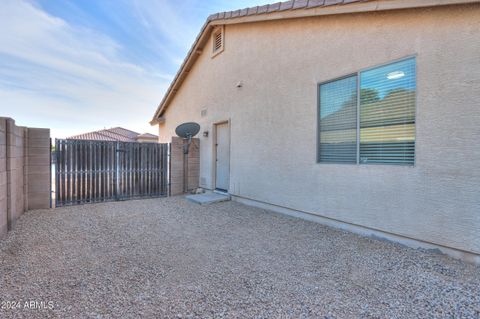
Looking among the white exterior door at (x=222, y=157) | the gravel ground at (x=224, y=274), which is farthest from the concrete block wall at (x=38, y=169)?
the white exterior door at (x=222, y=157)

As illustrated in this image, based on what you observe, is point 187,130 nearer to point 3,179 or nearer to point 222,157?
point 222,157

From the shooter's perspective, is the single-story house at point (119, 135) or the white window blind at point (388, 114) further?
the single-story house at point (119, 135)

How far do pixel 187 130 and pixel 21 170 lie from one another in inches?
184

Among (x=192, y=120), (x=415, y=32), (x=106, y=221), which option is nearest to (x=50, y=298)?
(x=106, y=221)

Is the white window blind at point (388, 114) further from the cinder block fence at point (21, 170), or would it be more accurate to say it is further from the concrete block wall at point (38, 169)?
the concrete block wall at point (38, 169)

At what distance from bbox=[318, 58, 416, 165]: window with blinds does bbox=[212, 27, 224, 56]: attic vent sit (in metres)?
4.65

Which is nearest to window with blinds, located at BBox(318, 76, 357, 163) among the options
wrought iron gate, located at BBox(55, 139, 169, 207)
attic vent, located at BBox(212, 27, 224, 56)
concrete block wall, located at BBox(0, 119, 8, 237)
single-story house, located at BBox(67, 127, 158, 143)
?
attic vent, located at BBox(212, 27, 224, 56)

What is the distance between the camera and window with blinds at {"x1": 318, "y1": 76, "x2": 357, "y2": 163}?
15.0 ft

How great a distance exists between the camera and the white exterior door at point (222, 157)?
26.2 feet

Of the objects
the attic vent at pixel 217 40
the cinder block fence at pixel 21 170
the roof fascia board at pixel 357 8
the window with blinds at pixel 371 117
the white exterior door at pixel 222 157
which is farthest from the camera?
the attic vent at pixel 217 40

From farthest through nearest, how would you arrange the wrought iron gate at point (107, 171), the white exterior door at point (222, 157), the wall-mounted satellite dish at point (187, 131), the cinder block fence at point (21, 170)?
the wall-mounted satellite dish at point (187, 131) → the white exterior door at point (222, 157) → the wrought iron gate at point (107, 171) → the cinder block fence at point (21, 170)

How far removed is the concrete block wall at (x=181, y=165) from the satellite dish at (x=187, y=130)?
219 millimetres

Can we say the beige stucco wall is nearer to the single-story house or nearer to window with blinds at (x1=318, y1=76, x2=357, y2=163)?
window with blinds at (x1=318, y1=76, x2=357, y2=163)

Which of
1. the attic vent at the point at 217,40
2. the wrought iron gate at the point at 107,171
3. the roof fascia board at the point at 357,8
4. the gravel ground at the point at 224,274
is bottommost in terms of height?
the gravel ground at the point at 224,274
